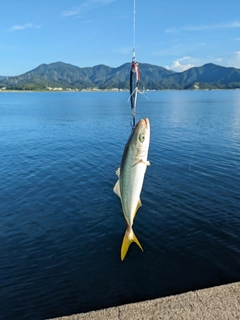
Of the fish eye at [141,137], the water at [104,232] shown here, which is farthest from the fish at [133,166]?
the water at [104,232]

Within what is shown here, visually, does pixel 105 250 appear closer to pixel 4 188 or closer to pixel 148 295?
pixel 148 295

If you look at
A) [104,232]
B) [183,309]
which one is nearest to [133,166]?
[183,309]

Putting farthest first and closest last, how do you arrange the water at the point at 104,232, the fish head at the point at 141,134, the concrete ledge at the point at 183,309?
the water at the point at 104,232
the concrete ledge at the point at 183,309
the fish head at the point at 141,134

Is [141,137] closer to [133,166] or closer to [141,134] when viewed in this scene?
[141,134]

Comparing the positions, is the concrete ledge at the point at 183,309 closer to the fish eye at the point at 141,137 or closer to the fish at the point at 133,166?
the fish at the point at 133,166

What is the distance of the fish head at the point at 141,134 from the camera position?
Answer: 4.56m

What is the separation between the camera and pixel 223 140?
3994 cm

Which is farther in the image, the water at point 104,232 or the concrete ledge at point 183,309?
the water at point 104,232

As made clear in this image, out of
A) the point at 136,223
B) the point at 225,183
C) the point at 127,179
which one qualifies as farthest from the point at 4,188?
the point at 127,179

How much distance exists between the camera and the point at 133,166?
5.09m

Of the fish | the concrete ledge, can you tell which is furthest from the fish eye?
the concrete ledge

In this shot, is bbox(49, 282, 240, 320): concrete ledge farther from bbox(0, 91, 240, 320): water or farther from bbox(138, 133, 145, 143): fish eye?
bbox(138, 133, 145, 143): fish eye

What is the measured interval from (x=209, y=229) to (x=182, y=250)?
2757 millimetres

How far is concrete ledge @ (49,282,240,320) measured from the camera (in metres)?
8.23
